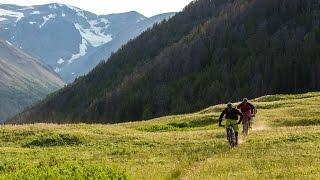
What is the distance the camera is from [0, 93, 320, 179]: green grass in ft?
101

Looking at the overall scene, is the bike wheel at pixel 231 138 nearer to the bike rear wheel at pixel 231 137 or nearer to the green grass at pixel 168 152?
the bike rear wheel at pixel 231 137

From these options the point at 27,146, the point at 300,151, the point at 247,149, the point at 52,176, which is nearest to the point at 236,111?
the point at 247,149

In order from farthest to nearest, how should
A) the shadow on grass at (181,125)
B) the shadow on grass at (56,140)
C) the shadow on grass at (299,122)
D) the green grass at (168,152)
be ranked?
the shadow on grass at (181,125) → the shadow on grass at (299,122) → the shadow on grass at (56,140) → the green grass at (168,152)

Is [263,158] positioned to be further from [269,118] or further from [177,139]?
[269,118]

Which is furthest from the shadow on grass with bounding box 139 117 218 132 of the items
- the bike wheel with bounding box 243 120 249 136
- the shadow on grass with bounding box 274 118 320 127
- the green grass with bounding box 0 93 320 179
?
the bike wheel with bounding box 243 120 249 136

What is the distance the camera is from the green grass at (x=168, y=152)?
30875mm

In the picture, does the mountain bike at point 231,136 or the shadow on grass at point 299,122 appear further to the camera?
the shadow on grass at point 299,122

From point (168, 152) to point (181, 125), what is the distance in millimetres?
24977

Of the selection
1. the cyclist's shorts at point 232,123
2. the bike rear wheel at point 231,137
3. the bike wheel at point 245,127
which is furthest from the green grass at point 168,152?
the cyclist's shorts at point 232,123

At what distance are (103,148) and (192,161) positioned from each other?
44.8ft

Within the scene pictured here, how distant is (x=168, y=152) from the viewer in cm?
4353

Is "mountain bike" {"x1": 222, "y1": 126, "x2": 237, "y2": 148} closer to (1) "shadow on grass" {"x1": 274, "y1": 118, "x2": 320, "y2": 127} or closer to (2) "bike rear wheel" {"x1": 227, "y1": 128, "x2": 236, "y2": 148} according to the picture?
(2) "bike rear wheel" {"x1": 227, "y1": 128, "x2": 236, "y2": 148}

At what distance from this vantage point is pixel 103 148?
49812 millimetres

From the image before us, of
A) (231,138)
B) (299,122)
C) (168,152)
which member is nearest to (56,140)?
(168,152)
